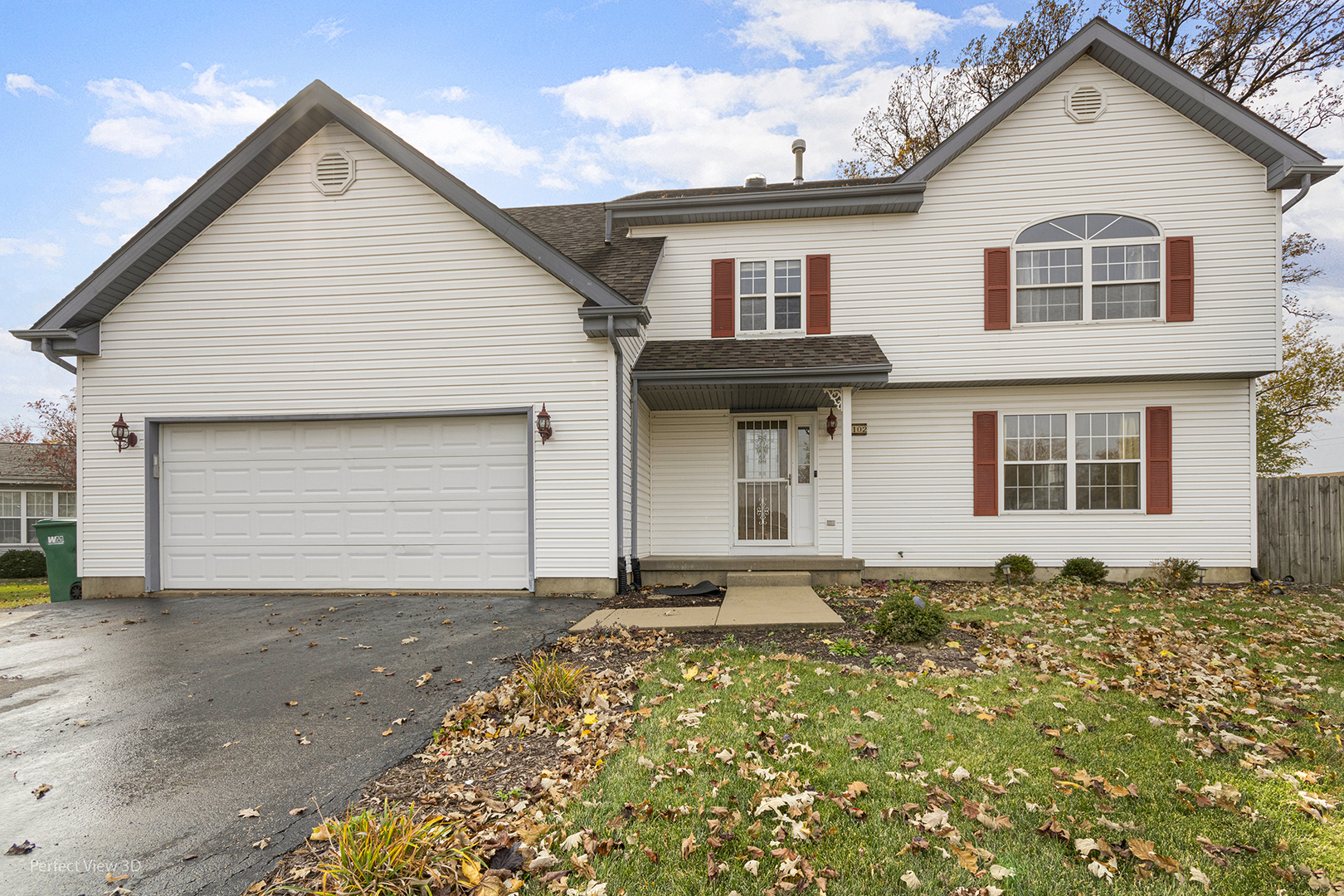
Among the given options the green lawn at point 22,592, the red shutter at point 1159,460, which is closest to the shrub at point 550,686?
the red shutter at point 1159,460

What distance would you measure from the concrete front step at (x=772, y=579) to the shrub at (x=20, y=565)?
21237 mm

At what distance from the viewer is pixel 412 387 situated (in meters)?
8.91

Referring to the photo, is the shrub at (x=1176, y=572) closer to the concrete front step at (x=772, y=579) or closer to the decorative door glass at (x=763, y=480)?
the concrete front step at (x=772, y=579)

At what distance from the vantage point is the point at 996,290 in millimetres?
10641

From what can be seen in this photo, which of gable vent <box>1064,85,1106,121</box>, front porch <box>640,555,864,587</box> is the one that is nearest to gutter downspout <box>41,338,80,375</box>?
front porch <box>640,555,864,587</box>

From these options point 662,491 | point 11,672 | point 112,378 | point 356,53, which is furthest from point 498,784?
point 356,53

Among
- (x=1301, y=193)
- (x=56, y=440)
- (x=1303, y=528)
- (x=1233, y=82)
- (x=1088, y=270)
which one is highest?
(x=1233, y=82)

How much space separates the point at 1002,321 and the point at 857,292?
2.31 metres

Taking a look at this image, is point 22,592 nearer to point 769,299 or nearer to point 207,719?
point 207,719

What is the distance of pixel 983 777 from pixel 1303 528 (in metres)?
12.3

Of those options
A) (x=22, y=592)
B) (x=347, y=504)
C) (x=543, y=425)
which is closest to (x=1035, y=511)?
(x=543, y=425)

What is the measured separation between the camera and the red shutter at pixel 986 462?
10.8m

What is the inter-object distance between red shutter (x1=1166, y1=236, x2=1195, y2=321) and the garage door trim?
32.4ft

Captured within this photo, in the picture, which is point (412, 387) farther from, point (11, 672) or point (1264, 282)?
point (1264, 282)
